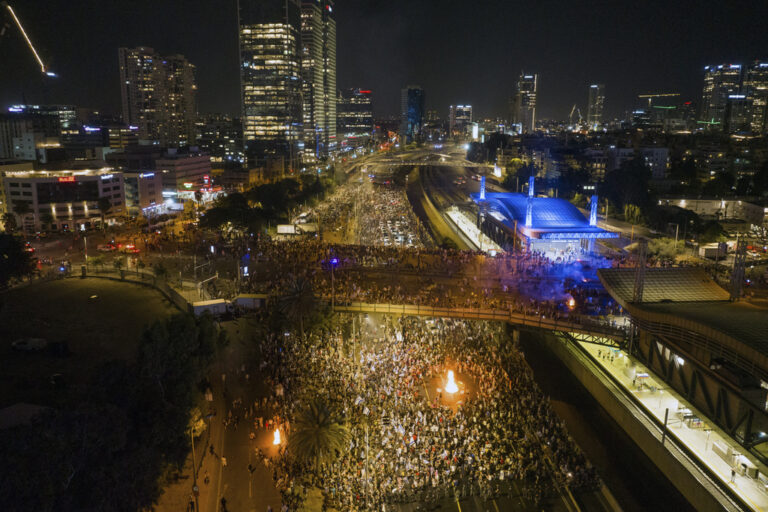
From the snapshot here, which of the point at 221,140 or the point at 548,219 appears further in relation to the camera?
the point at 221,140

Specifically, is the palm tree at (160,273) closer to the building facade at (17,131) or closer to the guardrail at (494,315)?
the guardrail at (494,315)

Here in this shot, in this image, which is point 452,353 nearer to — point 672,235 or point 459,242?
point 459,242

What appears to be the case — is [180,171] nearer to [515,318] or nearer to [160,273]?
[160,273]

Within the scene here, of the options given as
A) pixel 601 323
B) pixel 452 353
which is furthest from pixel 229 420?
pixel 601 323

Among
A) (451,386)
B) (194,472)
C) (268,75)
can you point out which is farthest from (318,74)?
(194,472)

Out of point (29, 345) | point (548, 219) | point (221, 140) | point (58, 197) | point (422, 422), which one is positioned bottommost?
point (422, 422)

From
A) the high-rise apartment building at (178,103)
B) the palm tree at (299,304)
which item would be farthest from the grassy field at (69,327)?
the high-rise apartment building at (178,103)
